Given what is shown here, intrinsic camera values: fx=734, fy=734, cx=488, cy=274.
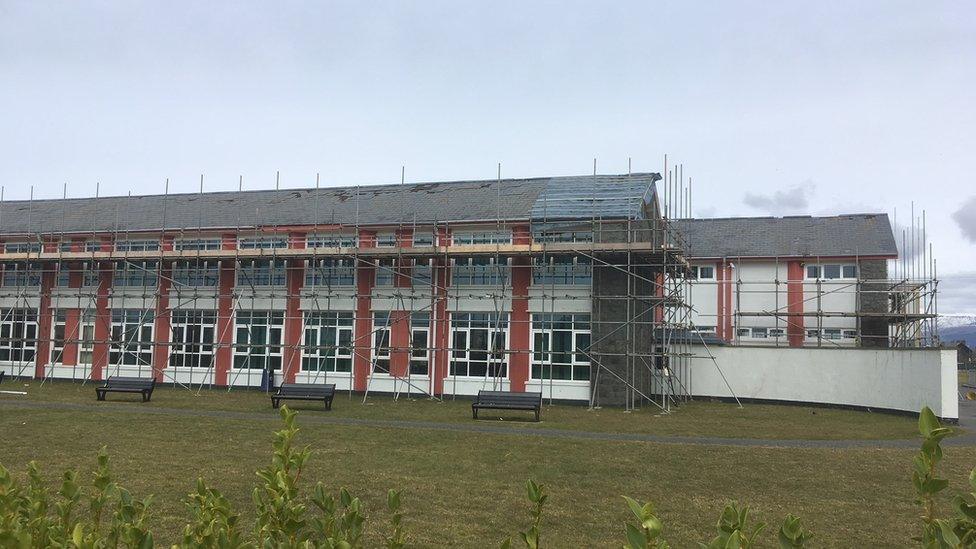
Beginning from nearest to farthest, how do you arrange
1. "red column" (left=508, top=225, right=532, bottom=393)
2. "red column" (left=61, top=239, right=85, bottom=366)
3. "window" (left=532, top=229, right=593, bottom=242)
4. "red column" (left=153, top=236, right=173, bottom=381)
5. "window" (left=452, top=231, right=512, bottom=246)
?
"window" (left=532, top=229, right=593, bottom=242) → "red column" (left=508, top=225, right=532, bottom=393) → "window" (left=452, top=231, right=512, bottom=246) → "red column" (left=153, top=236, right=173, bottom=381) → "red column" (left=61, top=239, right=85, bottom=366)

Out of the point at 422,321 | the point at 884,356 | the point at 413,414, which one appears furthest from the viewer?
the point at 422,321

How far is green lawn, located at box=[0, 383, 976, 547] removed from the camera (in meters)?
8.48

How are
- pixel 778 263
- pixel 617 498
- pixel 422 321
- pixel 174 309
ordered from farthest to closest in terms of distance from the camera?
pixel 778 263 < pixel 174 309 < pixel 422 321 < pixel 617 498

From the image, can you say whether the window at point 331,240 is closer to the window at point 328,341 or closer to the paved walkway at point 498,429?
the window at point 328,341

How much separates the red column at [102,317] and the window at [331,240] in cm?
851

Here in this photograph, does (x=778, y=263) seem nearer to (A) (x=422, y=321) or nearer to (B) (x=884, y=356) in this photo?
(B) (x=884, y=356)

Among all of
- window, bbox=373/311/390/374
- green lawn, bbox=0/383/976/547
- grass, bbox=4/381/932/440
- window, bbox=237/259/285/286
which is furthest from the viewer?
window, bbox=237/259/285/286

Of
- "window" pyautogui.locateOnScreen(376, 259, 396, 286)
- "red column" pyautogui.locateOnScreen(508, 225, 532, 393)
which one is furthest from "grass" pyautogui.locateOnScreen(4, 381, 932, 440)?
"window" pyautogui.locateOnScreen(376, 259, 396, 286)

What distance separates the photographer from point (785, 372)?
1048 inches

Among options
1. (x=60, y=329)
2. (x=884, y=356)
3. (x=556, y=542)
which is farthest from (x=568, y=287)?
(x=60, y=329)

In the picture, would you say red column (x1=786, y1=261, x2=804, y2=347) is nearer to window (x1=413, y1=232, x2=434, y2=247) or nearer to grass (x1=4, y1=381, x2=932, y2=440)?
grass (x1=4, y1=381, x2=932, y2=440)

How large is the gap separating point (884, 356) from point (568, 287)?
1057 centimetres

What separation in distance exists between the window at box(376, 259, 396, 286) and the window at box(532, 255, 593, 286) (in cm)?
523

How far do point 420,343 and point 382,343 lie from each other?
55.0 inches
